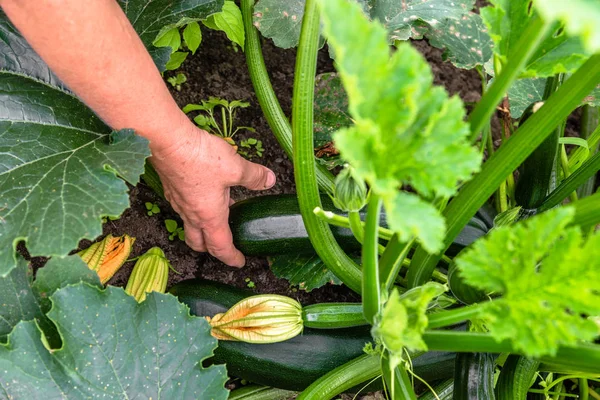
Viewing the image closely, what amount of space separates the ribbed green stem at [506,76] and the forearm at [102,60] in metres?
0.68

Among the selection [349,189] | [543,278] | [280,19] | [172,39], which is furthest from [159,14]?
[543,278]

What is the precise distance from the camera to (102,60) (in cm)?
110

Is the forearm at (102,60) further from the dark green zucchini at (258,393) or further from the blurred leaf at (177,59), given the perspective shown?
the dark green zucchini at (258,393)

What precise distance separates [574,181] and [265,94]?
0.84 metres

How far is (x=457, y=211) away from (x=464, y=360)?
41 centimetres

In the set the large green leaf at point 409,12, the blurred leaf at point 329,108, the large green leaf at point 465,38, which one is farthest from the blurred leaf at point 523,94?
the blurred leaf at point 329,108

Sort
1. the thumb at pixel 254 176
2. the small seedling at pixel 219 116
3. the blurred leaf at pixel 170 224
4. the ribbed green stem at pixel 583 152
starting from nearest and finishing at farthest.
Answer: the thumb at pixel 254 176
the ribbed green stem at pixel 583 152
the blurred leaf at pixel 170 224
the small seedling at pixel 219 116

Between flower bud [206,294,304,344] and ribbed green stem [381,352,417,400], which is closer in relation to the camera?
ribbed green stem [381,352,417,400]

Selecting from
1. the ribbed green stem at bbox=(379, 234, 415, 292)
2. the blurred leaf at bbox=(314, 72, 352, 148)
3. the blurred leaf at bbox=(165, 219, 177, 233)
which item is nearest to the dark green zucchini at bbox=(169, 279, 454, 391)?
the blurred leaf at bbox=(165, 219, 177, 233)

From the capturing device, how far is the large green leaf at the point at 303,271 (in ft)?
5.63

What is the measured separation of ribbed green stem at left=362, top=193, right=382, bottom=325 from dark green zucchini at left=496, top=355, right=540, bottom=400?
502 millimetres

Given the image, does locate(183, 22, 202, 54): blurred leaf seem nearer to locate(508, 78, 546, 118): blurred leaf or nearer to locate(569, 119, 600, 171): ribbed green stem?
locate(508, 78, 546, 118): blurred leaf

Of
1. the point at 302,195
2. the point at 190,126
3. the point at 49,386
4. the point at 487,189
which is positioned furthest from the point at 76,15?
the point at 487,189

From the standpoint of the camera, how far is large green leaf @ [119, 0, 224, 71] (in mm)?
1468
